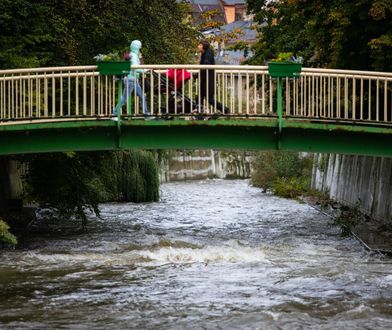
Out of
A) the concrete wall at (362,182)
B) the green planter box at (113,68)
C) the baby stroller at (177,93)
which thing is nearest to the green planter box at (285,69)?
the baby stroller at (177,93)

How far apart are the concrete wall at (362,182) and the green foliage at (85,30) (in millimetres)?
6351

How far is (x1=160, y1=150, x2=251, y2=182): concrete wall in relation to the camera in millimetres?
63031

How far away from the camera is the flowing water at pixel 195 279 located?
1545 centimetres

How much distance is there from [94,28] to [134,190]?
11824 millimetres

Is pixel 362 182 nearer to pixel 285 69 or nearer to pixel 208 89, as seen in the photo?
pixel 208 89

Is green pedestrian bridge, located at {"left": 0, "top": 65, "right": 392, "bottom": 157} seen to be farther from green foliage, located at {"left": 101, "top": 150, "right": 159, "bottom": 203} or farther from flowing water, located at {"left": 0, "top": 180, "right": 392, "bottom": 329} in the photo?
green foliage, located at {"left": 101, "top": 150, "right": 159, "bottom": 203}

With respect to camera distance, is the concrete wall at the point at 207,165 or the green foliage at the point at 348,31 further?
the concrete wall at the point at 207,165

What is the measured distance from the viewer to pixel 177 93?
69.1 feet

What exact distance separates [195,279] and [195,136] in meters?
3.05

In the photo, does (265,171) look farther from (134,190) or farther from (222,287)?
(222,287)

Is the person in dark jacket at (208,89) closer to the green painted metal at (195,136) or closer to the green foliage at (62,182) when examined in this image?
the green painted metal at (195,136)

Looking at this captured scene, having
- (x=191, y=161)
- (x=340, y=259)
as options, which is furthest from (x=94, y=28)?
(x=191, y=161)

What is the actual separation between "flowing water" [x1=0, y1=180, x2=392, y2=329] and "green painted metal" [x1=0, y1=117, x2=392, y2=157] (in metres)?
2.32

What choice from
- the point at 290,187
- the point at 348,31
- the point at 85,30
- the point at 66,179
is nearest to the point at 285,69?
the point at 348,31
